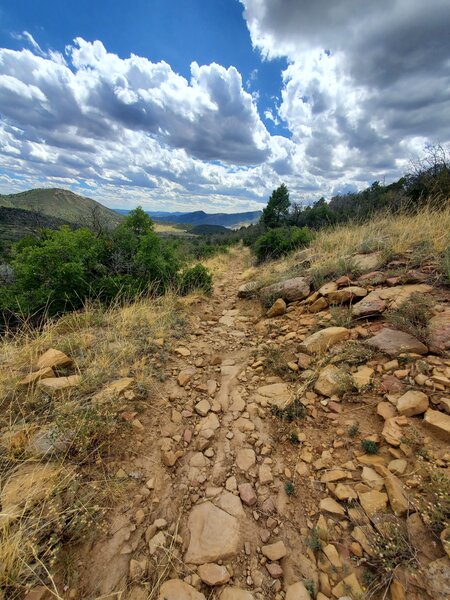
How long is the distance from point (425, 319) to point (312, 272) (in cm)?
267

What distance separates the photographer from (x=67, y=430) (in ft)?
7.36

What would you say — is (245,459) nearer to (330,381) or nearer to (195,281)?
(330,381)

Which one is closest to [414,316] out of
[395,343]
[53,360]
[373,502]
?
[395,343]

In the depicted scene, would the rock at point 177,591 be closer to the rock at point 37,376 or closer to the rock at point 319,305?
the rock at point 37,376

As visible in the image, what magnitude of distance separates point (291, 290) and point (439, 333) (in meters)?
2.78

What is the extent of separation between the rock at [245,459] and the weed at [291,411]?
502 mm

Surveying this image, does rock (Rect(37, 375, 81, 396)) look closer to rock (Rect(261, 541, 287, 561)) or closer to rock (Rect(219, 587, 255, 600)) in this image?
rock (Rect(219, 587, 255, 600))

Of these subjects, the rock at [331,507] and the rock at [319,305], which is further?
the rock at [319,305]

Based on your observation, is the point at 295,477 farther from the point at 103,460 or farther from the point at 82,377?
the point at 82,377

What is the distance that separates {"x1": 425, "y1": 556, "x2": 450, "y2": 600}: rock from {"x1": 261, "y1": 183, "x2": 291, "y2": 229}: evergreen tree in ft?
74.3

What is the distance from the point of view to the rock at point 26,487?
5.54ft

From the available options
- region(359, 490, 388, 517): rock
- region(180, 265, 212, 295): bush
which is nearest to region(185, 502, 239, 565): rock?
region(359, 490, 388, 517): rock

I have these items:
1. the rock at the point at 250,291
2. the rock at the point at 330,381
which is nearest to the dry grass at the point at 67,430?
the rock at the point at 330,381

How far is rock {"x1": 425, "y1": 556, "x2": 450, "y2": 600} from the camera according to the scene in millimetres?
1303
